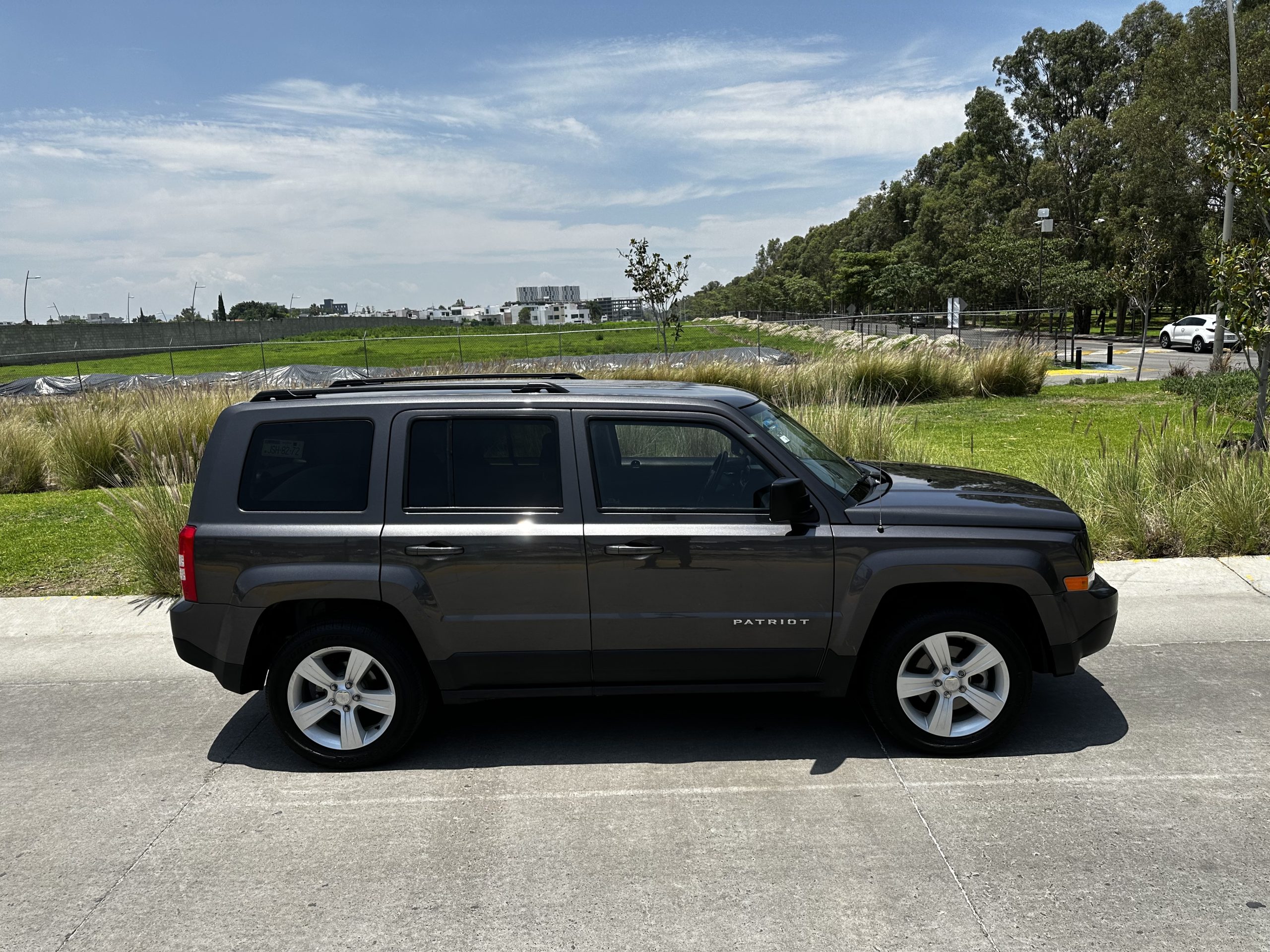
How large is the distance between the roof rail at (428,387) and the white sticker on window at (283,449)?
0.76 feet

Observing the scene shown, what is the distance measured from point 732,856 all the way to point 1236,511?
6.43 meters

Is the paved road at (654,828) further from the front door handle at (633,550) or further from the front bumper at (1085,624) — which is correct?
the front door handle at (633,550)

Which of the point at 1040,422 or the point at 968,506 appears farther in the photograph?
the point at 1040,422

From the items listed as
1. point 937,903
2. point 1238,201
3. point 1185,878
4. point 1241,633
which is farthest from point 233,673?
point 1238,201

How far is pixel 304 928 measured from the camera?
11.2ft

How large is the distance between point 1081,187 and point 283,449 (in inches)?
2767

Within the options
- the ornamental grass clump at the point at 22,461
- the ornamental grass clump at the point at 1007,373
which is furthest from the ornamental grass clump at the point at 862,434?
the ornamental grass clump at the point at 1007,373

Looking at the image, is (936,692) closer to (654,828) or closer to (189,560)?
(654,828)

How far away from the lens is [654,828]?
4074 mm

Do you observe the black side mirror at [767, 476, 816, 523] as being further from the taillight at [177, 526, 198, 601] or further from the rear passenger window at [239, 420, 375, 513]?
the taillight at [177, 526, 198, 601]

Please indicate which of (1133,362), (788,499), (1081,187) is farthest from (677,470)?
(1081,187)

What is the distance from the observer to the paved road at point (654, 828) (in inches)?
134

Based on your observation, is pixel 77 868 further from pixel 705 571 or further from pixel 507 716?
pixel 705 571

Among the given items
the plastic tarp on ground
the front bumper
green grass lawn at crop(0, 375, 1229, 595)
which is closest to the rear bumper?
green grass lawn at crop(0, 375, 1229, 595)
